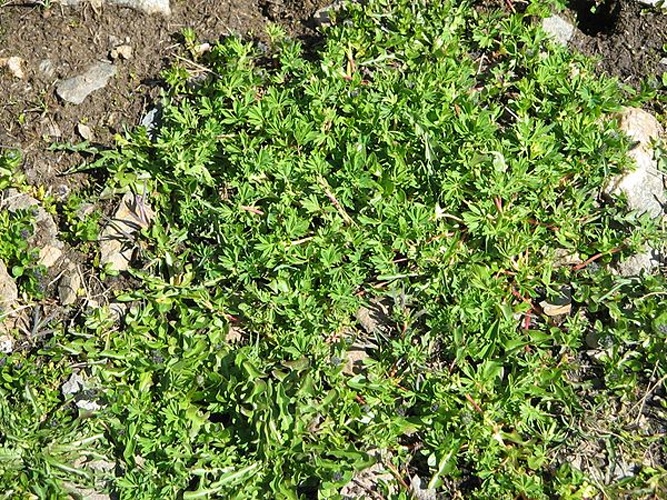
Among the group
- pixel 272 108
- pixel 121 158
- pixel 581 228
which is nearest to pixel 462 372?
pixel 581 228

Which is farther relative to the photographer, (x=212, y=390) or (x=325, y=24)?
(x=325, y=24)

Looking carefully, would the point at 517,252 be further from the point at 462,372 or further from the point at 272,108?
the point at 272,108

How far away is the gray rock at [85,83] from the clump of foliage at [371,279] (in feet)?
1.54

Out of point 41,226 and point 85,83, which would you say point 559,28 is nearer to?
point 85,83

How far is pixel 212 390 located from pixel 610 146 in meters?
2.60

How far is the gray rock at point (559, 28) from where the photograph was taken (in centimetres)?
472

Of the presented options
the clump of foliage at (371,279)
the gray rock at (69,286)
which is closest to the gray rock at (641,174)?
the clump of foliage at (371,279)

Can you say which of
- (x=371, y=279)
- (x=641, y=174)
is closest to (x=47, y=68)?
(x=371, y=279)

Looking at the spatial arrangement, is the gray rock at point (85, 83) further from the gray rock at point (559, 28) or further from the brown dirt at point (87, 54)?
the gray rock at point (559, 28)

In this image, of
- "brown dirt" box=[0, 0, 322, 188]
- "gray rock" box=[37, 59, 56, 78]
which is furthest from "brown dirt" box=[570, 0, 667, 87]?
"gray rock" box=[37, 59, 56, 78]

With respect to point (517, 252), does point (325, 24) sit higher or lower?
higher

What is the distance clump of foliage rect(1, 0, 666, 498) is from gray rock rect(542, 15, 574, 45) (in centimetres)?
25

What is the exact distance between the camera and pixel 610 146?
→ 13.6ft

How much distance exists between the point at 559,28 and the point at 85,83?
308 cm
